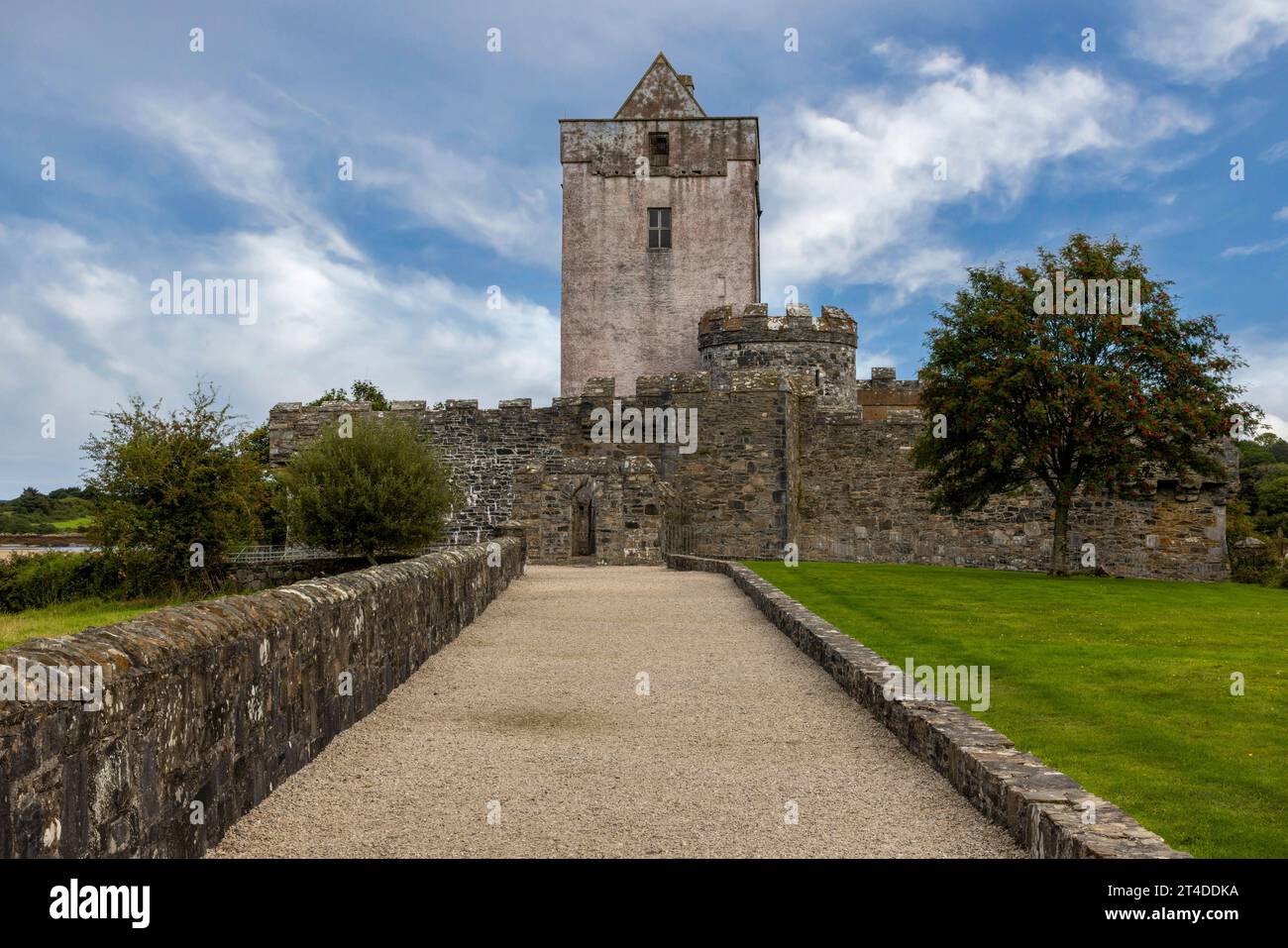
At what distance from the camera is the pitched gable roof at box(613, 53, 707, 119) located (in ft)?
125

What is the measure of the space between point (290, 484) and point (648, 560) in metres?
7.87

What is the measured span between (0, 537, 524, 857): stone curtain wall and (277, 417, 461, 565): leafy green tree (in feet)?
52.2

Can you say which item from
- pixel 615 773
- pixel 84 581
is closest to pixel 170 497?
pixel 84 581

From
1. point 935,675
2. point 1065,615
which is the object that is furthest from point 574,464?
point 935,675

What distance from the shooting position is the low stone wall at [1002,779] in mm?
4336

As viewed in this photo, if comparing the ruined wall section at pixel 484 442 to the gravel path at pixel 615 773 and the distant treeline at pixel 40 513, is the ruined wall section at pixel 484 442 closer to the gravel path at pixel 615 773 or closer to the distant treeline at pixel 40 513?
the gravel path at pixel 615 773

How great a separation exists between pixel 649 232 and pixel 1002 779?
33697 mm

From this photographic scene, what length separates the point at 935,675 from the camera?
832 cm

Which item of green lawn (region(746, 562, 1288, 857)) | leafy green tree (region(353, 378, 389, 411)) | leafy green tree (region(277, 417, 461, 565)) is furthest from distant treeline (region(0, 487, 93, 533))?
green lawn (region(746, 562, 1288, 857))

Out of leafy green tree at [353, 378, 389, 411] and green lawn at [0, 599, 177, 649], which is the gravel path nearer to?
green lawn at [0, 599, 177, 649]

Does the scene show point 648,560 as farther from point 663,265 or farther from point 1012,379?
point 663,265

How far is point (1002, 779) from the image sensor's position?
5242mm

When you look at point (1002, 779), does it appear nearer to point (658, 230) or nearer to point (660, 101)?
point (658, 230)
